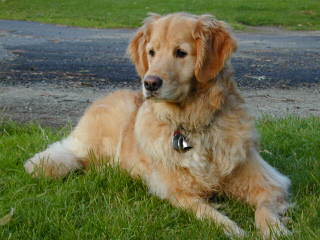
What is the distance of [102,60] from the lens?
12.1m

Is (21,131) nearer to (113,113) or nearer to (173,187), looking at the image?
(113,113)

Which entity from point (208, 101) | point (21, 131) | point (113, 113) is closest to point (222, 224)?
point (208, 101)

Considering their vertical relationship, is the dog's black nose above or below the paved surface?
above

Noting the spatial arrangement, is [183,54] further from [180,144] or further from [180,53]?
[180,144]

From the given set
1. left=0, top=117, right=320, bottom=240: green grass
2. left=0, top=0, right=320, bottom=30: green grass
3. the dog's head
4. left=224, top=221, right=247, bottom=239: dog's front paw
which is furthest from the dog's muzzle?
left=0, top=0, right=320, bottom=30: green grass

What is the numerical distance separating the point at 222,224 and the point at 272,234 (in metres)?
0.38

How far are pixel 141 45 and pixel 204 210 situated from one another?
162cm

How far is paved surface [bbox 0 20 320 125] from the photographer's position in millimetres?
7902

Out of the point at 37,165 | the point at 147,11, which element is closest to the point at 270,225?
the point at 37,165

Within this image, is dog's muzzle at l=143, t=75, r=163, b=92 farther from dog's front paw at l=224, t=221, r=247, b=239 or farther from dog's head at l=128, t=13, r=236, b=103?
dog's front paw at l=224, t=221, r=247, b=239

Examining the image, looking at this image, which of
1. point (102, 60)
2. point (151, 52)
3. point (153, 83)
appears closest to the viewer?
point (153, 83)

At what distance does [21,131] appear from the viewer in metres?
6.33

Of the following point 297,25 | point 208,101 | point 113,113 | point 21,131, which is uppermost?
point 208,101

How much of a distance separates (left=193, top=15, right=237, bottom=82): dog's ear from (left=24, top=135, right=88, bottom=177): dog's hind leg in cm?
151
